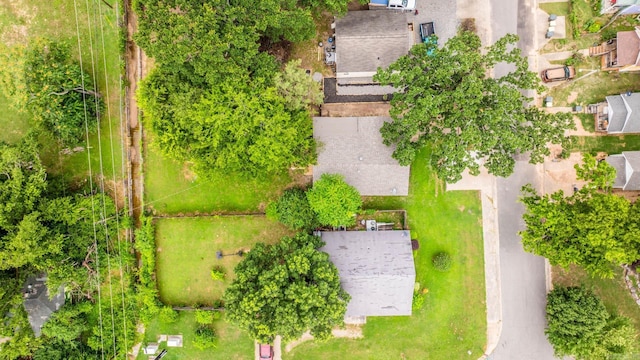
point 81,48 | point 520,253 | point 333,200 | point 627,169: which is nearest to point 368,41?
point 333,200

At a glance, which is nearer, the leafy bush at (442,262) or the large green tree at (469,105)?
the large green tree at (469,105)

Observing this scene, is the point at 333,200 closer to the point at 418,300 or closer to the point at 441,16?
the point at 418,300

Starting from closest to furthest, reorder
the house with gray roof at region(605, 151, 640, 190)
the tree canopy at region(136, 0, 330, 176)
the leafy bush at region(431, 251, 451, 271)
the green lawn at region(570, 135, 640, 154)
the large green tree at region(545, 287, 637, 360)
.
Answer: the tree canopy at region(136, 0, 330, 176), the large green tree at region(545, 287, 637, 360), the house with gray roof at region(605, 151, 640, 190), the leafy bush at region(431, 251, 451, 271), the green lawn at region(570, 135, 640, 154)

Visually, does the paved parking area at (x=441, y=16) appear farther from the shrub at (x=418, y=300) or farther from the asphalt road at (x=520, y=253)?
the shrub at (x=418, y=300)

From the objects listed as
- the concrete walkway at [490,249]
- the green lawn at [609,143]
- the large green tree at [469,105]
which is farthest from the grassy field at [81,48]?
the green lawn at [609,143]

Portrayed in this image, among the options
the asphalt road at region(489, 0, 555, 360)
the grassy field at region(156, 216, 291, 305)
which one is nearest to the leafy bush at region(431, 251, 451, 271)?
the asphalt road at region(489, 0, 555, 360)

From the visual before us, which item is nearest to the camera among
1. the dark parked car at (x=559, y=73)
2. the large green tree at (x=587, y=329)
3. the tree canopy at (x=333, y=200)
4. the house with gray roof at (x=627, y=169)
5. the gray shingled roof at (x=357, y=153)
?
the large green tree at (x=587, y=329)

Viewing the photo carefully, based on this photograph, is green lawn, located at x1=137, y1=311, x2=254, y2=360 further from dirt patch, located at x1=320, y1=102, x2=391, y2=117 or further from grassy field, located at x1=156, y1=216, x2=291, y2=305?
dirt patch, located at x1=320, y1=102, x2=391, y2=117
